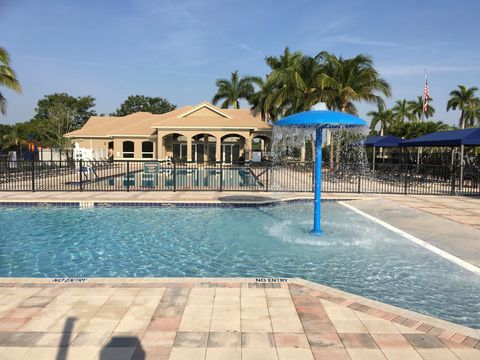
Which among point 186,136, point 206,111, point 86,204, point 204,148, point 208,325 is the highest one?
point 206,111

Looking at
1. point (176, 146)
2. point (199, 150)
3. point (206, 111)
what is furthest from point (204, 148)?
point (206, 111)

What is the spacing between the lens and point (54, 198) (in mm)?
13656

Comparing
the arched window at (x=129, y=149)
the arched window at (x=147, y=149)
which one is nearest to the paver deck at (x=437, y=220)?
the arched window at (x=147, y=149)

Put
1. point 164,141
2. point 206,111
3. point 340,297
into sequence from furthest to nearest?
1. point 164,141
2. point 206,111
3. point 340,297

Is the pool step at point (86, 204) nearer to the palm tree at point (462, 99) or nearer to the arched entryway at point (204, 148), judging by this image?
the arched entryway at point (204, 148)

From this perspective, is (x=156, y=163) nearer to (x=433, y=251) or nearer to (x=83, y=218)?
(x=83, y=218)

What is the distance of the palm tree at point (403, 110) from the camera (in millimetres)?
60312

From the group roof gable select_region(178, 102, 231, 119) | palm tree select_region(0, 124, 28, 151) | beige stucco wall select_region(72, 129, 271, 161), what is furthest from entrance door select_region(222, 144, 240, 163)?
palm tree select_region(0, 124, 28, 151)

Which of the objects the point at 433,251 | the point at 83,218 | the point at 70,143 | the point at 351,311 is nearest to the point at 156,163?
the point at 83,218

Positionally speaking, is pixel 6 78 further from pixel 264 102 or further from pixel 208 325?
pixel 264 102

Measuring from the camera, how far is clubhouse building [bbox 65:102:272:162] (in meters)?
32.6

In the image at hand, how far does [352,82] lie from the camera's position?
26.8 metres

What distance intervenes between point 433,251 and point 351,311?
13.0 ft

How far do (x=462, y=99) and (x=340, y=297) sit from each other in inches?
2186
